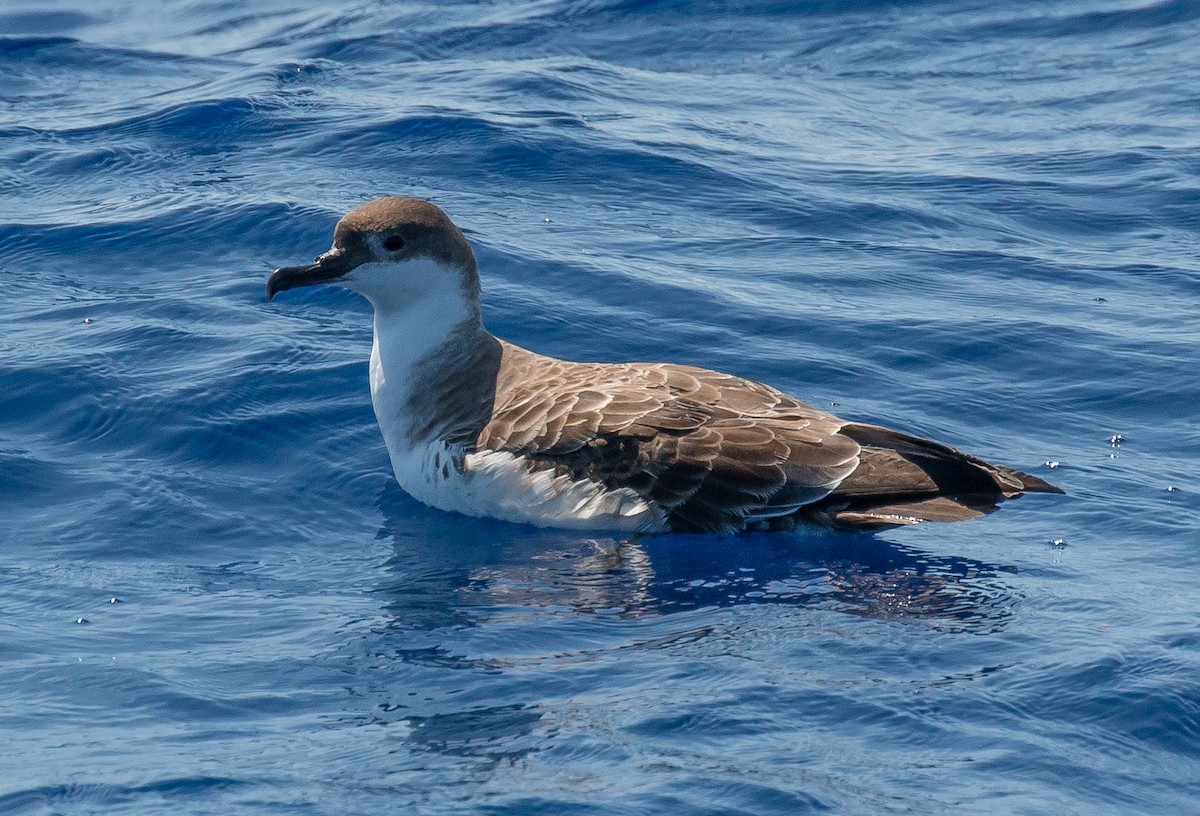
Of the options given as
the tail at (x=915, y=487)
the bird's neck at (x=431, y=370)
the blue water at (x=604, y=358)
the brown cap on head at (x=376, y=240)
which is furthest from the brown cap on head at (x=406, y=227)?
the tail at (x=915, y=487)

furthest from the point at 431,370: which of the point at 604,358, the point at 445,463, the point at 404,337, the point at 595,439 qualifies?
the point at 604,358

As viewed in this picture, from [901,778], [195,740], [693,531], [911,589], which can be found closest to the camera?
[901,778]

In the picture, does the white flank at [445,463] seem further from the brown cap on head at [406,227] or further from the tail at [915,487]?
the tail at [915,487]

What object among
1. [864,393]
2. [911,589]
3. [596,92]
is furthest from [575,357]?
[596,92]

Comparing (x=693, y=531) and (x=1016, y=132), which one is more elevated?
(x=1016, y=132)

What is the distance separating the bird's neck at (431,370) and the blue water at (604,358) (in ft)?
1.29

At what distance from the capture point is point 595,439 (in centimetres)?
731

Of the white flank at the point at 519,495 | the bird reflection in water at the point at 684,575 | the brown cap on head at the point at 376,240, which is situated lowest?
the bird reflection in water at the point at 684,575

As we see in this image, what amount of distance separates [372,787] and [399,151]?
807cm

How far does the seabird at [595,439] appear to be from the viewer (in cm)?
713

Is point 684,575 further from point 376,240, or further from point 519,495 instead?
point 376,240

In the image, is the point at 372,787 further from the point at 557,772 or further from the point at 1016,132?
the point at 1016,132

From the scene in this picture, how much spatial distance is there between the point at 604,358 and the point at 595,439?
228 cm

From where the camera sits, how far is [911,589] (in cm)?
685
